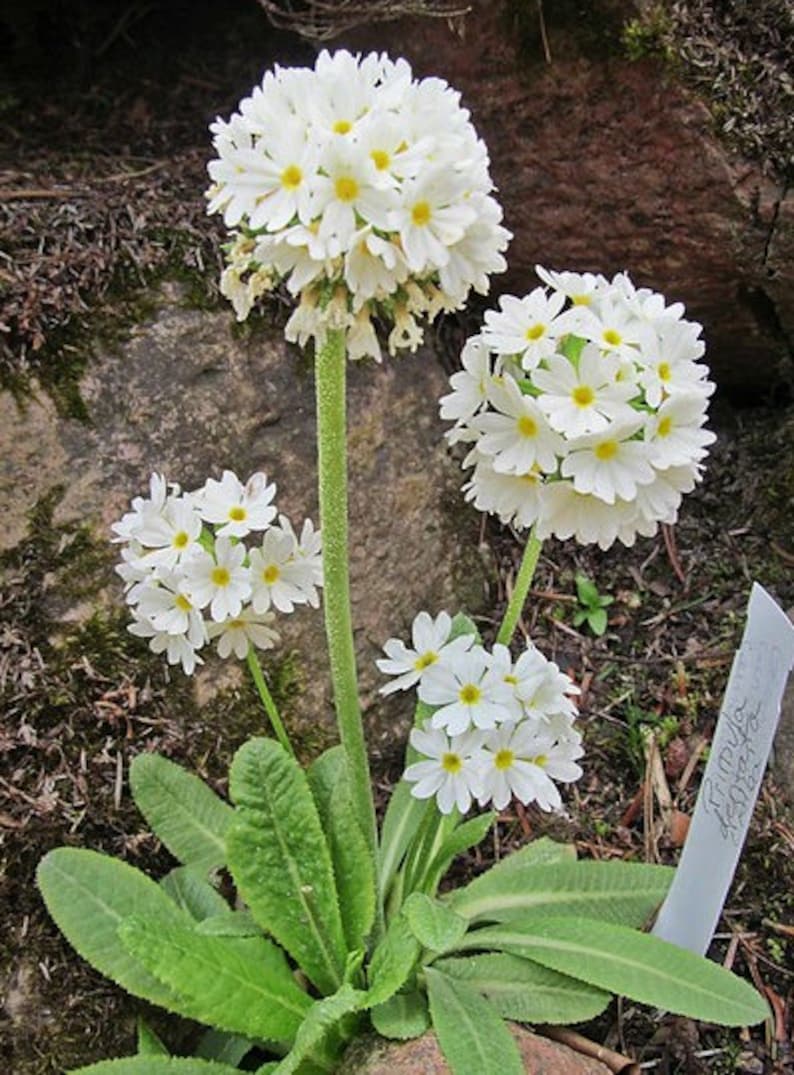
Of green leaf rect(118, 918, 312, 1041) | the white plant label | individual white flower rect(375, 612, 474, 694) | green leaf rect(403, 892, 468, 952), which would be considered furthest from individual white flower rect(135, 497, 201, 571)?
the white plant label

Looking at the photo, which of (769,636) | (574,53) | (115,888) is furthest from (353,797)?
(574,53)

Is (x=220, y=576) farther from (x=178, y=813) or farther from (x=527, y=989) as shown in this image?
(x=527, y=989)

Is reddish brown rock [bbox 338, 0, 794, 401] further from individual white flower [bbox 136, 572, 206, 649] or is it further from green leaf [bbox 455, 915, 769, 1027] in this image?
green leaf [bbox 455, 915, 769, 1027]

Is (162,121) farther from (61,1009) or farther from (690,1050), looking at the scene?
(690,1050)

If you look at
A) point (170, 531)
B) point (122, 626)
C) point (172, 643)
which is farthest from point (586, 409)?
point (122, 626)

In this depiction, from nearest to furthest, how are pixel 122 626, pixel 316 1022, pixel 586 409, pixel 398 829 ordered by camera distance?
pixel 586 409 < pixel 316 1022 < pixel 398 829 < pixel 122 626

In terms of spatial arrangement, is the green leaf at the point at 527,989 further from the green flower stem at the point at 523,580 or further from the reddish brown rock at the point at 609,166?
the reddish brown rock at the point at 609,166

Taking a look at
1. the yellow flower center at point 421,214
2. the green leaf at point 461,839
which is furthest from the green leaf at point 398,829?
the yellow flower center at point 421,214
